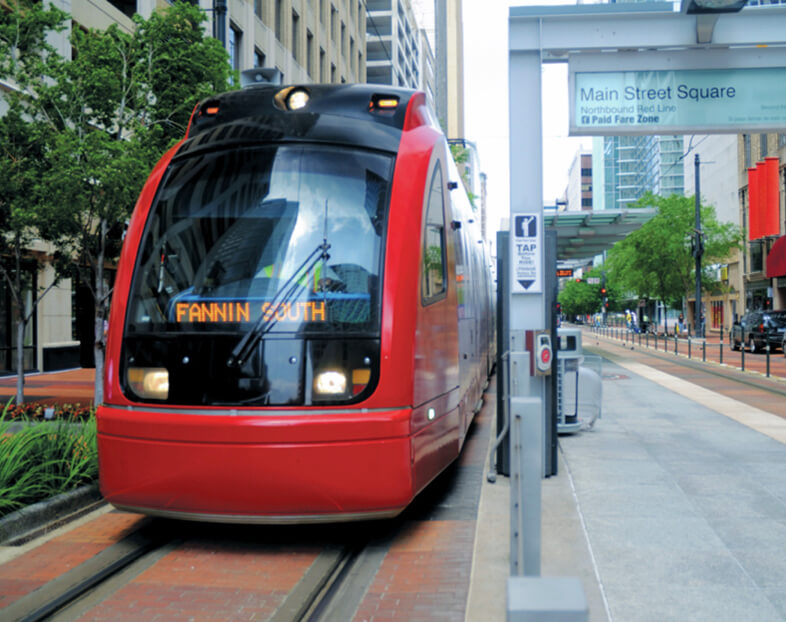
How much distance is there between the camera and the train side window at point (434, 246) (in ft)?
19.4

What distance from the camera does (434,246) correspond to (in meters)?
6.26

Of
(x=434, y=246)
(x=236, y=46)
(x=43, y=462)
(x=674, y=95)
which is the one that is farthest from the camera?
(x=236, y=46)

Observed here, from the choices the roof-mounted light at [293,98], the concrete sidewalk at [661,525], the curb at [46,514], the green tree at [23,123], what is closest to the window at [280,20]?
the green tree at [23,123]

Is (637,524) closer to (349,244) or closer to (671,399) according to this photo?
(349,244)

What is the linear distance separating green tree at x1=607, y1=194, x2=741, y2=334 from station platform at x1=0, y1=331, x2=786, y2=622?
44.3m

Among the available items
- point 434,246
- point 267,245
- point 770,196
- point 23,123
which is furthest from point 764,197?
point 267,245

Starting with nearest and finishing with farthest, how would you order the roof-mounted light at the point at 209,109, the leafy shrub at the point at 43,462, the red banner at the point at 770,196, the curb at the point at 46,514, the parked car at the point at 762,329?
the curb at the point at 46,514 < the leafy shrub at the point at 43,462 < the roof-mounted light at the point at 209,109 < the parked car at the point at 762,329 < the red banner at the point at 770,196

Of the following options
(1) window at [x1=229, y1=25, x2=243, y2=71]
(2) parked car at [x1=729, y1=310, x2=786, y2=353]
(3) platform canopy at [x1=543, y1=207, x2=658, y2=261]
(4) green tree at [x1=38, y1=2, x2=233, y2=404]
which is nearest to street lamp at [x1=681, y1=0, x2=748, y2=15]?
(4) green tree at [x1=38, y1=2, x2=233, y2=404]

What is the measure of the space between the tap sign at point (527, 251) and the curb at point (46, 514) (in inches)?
160

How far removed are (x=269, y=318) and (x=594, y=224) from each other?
1948cm

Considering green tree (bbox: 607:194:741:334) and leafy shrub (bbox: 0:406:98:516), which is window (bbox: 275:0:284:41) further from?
leafy shrub (bbox: 0:406:98:516)

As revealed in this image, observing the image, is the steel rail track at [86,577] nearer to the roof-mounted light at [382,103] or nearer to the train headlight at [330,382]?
the train headlight at [330,382]

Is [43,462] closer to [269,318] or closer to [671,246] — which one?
[269,318]

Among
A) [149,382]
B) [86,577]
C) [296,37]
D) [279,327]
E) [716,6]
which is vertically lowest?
[86,577]
